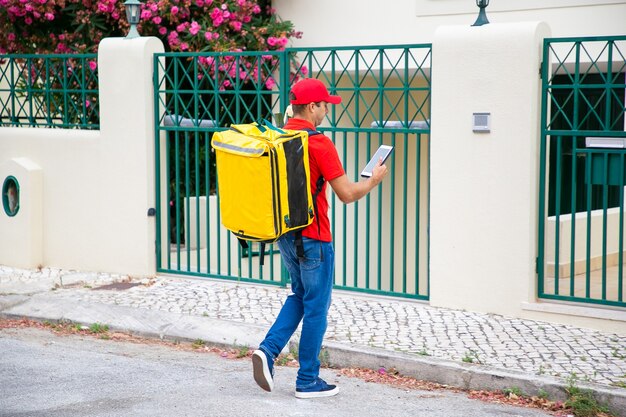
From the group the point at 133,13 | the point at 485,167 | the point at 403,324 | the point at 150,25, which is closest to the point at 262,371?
the point at 403,324

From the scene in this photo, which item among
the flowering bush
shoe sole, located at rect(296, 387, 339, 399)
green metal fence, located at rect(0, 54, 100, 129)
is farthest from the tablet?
the flowering bush

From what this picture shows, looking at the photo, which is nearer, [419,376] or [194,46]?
[419,376]

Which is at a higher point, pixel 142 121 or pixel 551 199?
pixel 142 121

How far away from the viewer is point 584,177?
11.2 meters

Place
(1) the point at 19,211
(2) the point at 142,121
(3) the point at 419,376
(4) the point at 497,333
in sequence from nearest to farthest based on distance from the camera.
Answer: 1. (3) the point at 419,376
2. (4) the point at 497,333
3. (2) the point at 142,121
4. (1) the point at 19,211

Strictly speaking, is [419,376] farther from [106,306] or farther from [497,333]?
[106,306]

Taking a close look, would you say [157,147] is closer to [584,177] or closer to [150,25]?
[150,25]

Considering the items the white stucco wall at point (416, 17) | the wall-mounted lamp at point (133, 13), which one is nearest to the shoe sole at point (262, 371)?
the wall-mounted lamp at point (133, 13)

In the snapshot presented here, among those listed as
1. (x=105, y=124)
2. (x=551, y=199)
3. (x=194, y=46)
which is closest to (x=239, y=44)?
(x=194, y=46)

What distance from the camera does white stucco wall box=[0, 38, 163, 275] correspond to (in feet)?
33.6

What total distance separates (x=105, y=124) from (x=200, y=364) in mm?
3866

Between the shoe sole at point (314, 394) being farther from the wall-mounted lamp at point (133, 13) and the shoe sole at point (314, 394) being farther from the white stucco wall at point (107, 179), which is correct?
the wall-mounted lamp at point (133, 13)

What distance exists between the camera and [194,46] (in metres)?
12.5

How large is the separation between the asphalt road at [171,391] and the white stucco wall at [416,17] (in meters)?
5.54
